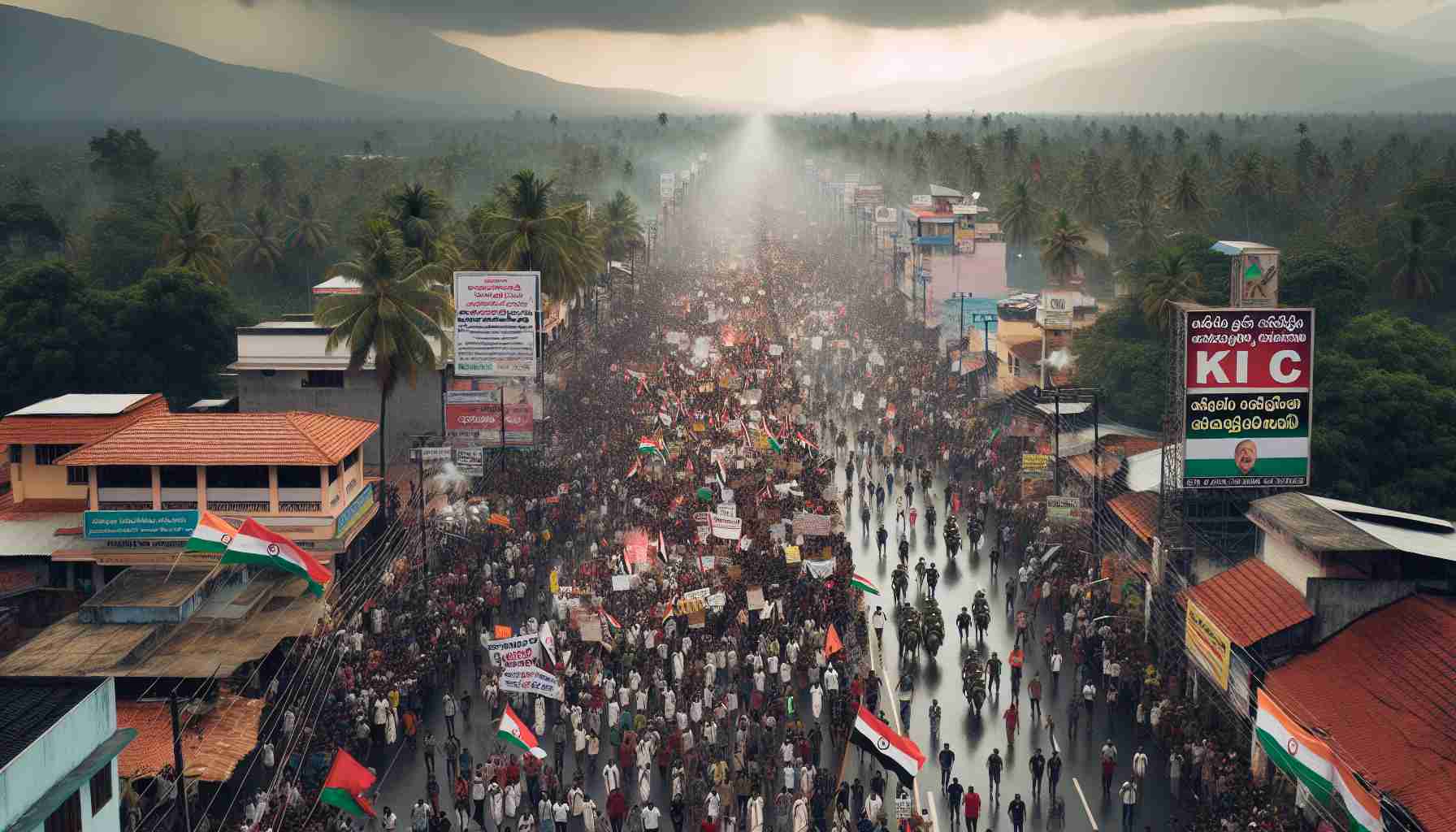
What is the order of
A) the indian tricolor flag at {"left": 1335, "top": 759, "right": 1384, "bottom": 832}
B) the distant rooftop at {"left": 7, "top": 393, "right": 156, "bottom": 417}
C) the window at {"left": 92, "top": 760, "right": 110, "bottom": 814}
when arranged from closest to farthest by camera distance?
the window at {"left": 92, "top": 760, "right": 110, "bottom": 814}
the indian tricolor flag at {"left": 1335, "top": 759, "right": 1384, "bottom": 832}
the distant rooftop at {"left": 7, "top": 393, "right": 156, "bottom": 417}

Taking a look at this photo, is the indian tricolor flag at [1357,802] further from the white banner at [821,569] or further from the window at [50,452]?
the window at [50,452]

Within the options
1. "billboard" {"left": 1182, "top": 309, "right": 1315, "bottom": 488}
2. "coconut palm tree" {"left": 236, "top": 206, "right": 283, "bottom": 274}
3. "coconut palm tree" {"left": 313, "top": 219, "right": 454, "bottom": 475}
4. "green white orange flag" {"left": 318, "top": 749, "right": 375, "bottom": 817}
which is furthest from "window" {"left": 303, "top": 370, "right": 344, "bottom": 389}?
"coconut palm tree" {"left": 236, "top": 206, "right": 283, "bottom": 274}

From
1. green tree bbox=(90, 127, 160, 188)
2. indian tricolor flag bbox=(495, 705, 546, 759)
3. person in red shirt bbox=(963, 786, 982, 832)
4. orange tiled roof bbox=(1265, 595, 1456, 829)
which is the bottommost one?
person in red shirt bbox=(963, 786, 982, 832)

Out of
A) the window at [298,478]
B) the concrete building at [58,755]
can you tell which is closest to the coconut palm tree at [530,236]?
the window at [298,478]

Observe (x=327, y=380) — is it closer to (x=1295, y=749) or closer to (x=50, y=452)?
(x=50, y=452)

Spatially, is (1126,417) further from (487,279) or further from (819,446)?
(487,279)

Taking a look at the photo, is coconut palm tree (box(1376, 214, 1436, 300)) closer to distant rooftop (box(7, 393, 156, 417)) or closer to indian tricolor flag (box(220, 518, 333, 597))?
distant rooftop (box(7, 393, 156, 417))

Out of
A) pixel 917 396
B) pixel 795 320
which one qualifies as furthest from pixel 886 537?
pixel 795 320

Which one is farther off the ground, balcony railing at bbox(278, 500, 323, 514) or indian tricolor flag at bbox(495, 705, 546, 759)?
balcony railing at bbox(278, 500, 323, 514)
